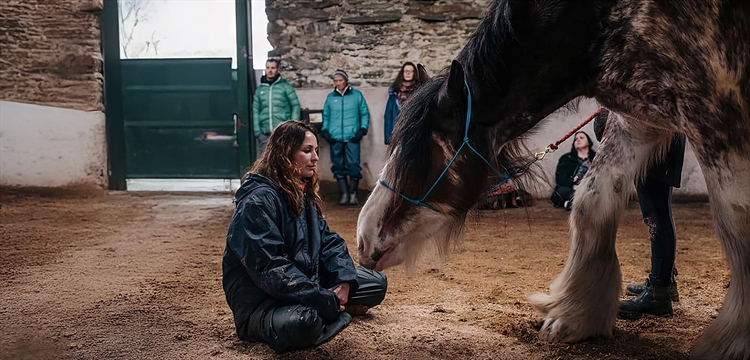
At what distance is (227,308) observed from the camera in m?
2.86

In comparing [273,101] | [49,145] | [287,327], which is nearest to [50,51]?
[49,145]

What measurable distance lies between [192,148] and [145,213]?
2.22 metres

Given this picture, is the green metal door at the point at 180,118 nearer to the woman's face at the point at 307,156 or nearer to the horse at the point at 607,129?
the woman's face at the point at 307,156

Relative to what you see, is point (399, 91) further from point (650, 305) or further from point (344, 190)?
point (650, 305)

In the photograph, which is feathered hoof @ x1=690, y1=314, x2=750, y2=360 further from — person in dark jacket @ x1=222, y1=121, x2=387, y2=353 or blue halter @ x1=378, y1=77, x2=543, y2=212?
person in dark jacket @ x1=222, y1=121, x2=387, y2=353

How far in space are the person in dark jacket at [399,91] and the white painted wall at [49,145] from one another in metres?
4.05

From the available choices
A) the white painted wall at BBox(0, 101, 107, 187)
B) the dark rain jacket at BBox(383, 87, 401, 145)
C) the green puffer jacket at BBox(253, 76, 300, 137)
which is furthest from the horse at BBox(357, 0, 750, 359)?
the white painted wall at BBox(0, 101, 107, 187)

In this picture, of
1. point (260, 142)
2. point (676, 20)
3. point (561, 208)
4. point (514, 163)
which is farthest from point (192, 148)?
point (676, 20)

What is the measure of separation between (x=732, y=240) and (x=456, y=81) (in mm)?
1039

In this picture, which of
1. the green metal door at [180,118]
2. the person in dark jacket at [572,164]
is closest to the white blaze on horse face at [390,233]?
the person in dark jacket at [572,164]

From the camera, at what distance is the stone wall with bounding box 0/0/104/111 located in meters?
7.59

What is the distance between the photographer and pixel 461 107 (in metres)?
2.04

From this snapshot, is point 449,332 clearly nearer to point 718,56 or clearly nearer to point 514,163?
point 514,163

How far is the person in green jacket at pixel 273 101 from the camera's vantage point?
723 centimetres
